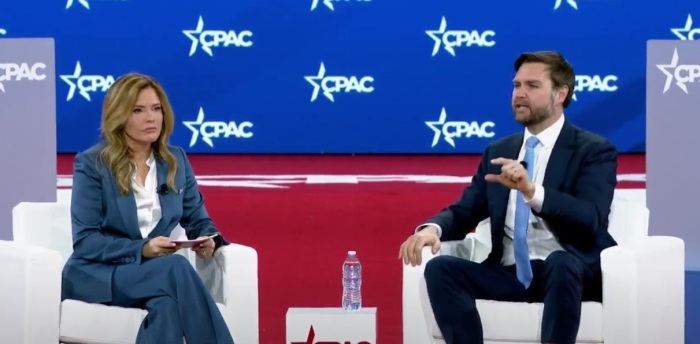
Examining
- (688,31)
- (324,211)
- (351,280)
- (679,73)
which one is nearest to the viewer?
(351,280)

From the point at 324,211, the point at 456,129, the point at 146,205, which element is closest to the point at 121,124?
the point at 146,205

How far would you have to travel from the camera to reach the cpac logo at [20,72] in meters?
5.55

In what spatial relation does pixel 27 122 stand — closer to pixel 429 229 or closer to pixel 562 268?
pixel 429 229

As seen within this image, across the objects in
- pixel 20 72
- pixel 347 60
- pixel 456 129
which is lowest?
pixel 456 129

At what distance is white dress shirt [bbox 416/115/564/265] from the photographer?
4.57 m

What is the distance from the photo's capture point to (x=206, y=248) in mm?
4547

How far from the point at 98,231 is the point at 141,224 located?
0.17 meters

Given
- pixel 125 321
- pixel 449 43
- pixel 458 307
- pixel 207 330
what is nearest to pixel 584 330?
pixel 458 307

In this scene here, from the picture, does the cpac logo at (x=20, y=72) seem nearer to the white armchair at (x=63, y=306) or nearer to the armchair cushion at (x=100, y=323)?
the white armchair at (x=63, y=306)

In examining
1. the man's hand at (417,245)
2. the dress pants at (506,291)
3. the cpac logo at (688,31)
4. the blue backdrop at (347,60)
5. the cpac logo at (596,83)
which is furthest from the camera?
the cpac logo at (596,83)

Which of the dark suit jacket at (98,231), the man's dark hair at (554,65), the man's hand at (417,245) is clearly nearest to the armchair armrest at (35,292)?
the dark suit jacket at (98,231)

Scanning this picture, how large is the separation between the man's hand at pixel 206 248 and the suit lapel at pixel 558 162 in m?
1.23

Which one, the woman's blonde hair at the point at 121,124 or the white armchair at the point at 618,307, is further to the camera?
the woman's blonde hair at the point at 121,124

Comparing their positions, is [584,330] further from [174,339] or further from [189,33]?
[189,33]
